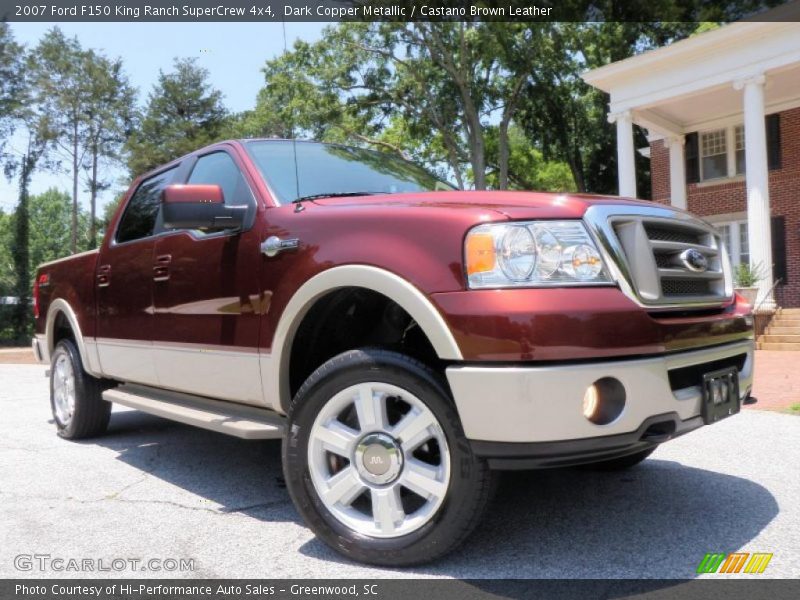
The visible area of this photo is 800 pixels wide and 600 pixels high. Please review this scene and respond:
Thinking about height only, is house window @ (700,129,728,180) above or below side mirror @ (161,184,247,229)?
above

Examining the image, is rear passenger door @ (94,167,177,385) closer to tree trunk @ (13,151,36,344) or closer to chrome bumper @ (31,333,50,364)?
chrome bumper @ (31,333,50,364)

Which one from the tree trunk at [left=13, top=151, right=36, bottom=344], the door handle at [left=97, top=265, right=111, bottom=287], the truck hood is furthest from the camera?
the tree trunk at [left=13, top=151, right=36, bottom=344]

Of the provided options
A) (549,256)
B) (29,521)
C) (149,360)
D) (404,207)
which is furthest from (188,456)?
(549,256)

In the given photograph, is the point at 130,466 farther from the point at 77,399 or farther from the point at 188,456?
the point at 77,399

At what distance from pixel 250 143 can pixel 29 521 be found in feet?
7.25

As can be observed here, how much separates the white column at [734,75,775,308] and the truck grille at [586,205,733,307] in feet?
42.3

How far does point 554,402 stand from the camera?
2.33 meters

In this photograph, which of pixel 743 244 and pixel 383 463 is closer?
pixel 383 463

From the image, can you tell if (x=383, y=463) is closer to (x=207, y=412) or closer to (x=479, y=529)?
(x=479, y=529)

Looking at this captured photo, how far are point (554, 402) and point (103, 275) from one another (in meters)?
3.55

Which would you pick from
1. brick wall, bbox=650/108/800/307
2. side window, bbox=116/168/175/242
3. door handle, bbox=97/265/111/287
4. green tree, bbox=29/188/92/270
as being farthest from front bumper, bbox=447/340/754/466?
green tree, bbox=29/188/92/270

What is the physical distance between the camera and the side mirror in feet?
10.7

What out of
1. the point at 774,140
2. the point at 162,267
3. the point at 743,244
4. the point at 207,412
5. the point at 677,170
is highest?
the point at 774,140

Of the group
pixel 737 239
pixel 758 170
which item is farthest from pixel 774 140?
pixel 758 170
